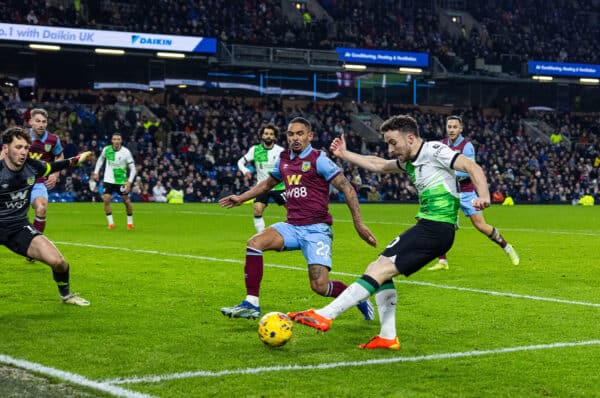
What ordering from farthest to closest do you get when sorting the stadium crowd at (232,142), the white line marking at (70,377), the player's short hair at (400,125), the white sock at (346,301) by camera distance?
the stadium crowd at (232,142) < the player's short hair at (400,125) < the white sock at (346,301) < the white line marking at (70,377)

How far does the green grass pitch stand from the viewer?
19.5 feet

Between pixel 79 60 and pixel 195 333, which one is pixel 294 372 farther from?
pixel 79 60

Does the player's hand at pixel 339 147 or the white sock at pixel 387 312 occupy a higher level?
the player's hand at pixel 339 147

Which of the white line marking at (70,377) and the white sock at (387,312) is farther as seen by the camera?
the white sock at (387,312)

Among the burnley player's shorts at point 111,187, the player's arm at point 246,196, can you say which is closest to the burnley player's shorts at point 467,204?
the player's arm at point 246,196

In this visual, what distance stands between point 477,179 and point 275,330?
2061mm

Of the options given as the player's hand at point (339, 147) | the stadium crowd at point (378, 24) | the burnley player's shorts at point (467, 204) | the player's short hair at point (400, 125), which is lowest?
the burnley player's shorts at point (467, 204)

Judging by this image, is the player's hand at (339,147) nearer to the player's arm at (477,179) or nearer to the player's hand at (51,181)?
the player's arm at (477,179)

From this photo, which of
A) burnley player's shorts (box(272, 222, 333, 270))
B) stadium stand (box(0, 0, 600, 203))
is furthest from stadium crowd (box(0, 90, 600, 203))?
burnley player's shorts (box(272, 222, 333, 270))

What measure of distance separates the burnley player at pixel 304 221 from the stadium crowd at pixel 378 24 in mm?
36969

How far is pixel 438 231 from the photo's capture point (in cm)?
734

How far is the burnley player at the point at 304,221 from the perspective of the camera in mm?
8312

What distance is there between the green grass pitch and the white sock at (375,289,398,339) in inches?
9.1

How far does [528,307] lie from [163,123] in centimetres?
3714
